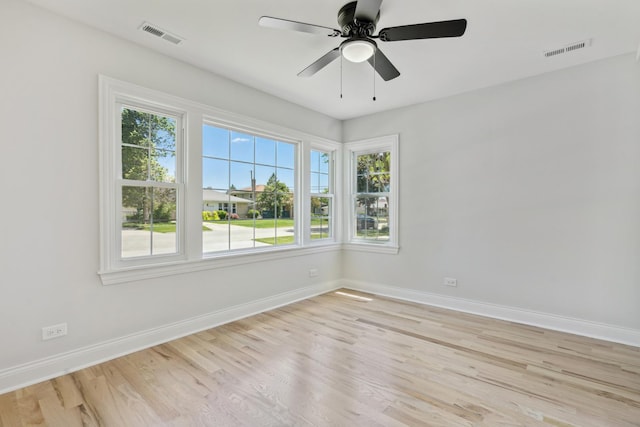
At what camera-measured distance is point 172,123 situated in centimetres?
313

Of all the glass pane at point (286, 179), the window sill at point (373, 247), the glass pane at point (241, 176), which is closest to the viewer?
the glass pane at point (241, 176)

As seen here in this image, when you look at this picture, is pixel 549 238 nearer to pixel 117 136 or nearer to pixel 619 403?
pixel 619 403

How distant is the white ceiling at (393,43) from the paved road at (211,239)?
1742mm

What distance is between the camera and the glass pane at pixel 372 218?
15.6 feet

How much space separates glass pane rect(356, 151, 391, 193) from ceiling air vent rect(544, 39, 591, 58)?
2.18 metres

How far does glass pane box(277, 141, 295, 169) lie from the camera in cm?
425

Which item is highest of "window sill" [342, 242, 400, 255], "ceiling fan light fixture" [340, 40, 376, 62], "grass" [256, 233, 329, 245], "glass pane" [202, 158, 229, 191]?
"ceiling fan light fixture" [340, 40, 376, 62]

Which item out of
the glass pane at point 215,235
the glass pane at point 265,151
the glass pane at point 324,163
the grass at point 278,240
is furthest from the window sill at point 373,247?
the glass pane at point 215,235

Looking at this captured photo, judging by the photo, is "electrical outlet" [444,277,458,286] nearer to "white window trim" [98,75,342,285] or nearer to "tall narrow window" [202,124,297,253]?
"white window trim" [98,75,342,285]

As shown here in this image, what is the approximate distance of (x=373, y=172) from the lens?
4871 mm

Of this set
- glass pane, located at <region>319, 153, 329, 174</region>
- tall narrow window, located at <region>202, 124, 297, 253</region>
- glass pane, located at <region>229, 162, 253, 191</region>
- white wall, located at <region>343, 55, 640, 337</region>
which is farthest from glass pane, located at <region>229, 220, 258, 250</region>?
white wall, located at <region>343, 55, 640, 337</region>

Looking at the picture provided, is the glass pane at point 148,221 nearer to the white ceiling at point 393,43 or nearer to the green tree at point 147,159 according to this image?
the green tree at point 147,159

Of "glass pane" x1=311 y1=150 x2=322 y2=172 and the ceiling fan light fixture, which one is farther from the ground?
the ceiling fan light fixture

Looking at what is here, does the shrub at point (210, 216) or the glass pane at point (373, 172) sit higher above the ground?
the glass pane at point (373, 172)
